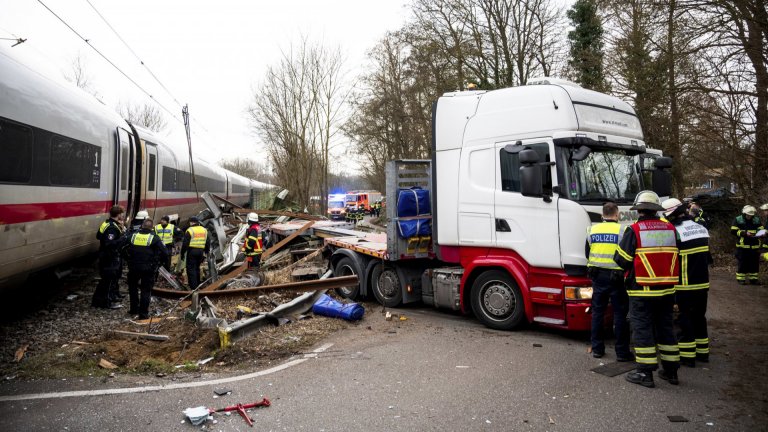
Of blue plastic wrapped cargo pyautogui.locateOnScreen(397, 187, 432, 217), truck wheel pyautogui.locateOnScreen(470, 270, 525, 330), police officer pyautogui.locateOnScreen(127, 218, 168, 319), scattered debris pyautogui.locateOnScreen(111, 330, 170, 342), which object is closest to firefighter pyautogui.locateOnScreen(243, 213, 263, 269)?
police officer pyautogui.locateOnScreen(127, 218, 168, 319)

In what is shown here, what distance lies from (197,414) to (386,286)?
14.7ft

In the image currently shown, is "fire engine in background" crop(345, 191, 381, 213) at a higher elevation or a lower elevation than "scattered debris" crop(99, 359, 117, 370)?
higher

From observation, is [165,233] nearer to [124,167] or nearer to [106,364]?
[124,167]

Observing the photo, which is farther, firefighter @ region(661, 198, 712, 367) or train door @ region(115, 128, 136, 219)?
train door @ region(115, 128, 136, 219)

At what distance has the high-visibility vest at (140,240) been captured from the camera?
7.41 m

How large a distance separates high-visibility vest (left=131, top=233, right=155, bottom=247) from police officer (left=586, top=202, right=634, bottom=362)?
6.37m

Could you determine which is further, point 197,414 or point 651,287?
point 651,287

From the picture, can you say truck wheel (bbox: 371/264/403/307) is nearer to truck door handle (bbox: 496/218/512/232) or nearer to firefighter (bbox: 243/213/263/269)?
truck door handle (bbox: 496/218/512/232)

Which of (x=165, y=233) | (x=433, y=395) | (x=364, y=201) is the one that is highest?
(x=364, y=201)

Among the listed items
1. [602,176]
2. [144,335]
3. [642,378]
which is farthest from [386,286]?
[642,378]

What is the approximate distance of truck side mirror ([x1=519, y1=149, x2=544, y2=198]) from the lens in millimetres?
5340

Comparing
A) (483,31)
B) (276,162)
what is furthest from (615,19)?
(276,162)

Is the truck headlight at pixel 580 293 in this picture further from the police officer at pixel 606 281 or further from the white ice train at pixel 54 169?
the white ice train at pixel 54 169

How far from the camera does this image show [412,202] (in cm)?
745
